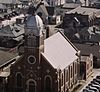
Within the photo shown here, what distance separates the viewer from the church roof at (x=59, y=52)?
53.5 meters

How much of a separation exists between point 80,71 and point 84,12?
37.0m

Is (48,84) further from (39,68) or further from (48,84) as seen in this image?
(39,68)

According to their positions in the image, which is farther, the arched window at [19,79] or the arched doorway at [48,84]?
the arched window at [19,79]

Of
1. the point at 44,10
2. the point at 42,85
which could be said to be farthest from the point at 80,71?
the point at 44,10

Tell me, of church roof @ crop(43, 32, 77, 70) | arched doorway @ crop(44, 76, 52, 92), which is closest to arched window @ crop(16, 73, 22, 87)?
arched doorway @ crop(44, 76, 52, 92)

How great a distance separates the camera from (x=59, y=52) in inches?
2223

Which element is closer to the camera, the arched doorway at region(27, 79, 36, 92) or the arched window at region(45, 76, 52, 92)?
the arched window at region(45, 76, 52, 92)

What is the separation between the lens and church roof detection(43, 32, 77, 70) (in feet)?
176

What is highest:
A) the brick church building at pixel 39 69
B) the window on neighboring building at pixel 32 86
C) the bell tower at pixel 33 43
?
the bell tower at pixel 33 43

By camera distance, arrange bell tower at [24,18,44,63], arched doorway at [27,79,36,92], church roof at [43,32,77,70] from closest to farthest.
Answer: bell tower at [24,18,44,63] → arched doorway at [27,79,36,92] → church roof at [43,32,77,70]

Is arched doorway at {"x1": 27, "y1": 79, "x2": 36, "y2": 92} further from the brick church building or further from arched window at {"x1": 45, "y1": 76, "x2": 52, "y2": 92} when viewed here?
arched window at {"x1": 45, "y1": 76, "x2": 52, "y2": 92}

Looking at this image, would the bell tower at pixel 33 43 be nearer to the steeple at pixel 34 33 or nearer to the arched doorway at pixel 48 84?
the steeple at pixel 34 33

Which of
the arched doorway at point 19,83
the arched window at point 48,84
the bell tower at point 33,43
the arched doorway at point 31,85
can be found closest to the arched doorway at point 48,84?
the arched window at point 48,84

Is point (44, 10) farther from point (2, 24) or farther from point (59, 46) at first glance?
point (59, 46)
